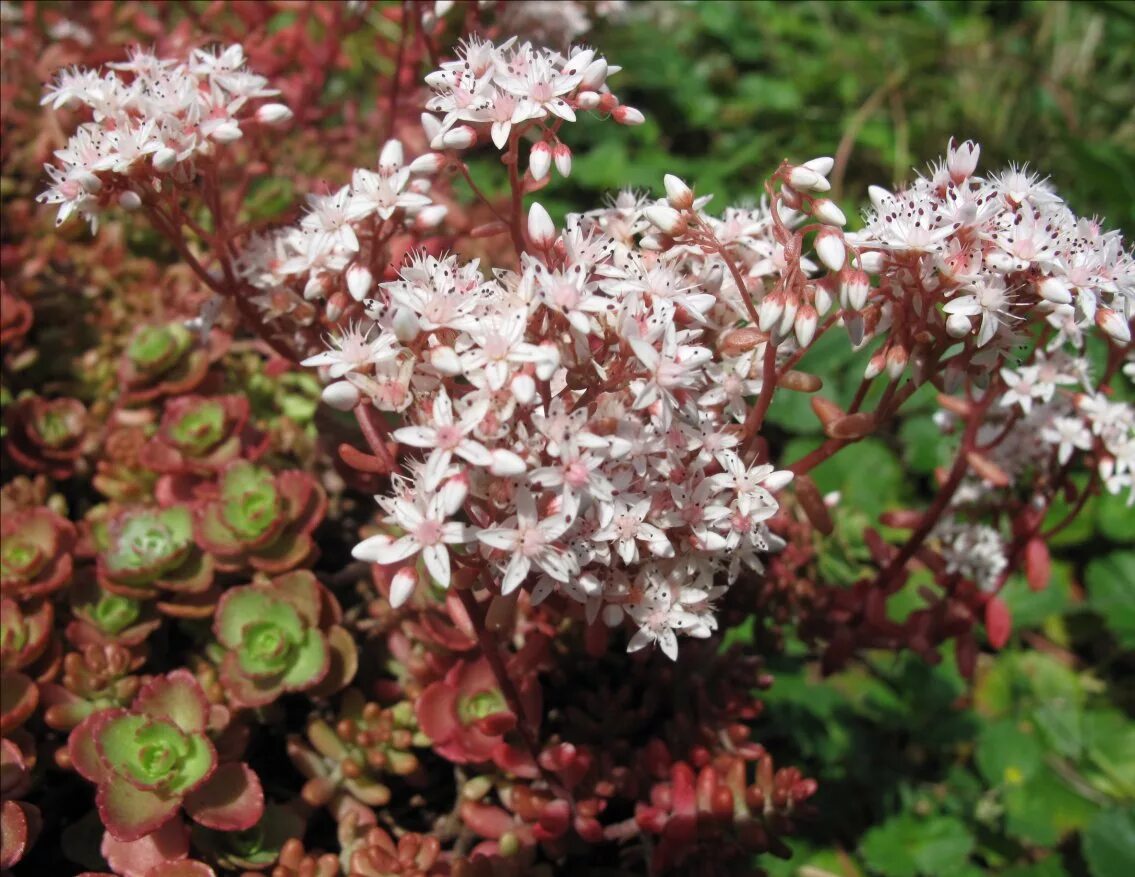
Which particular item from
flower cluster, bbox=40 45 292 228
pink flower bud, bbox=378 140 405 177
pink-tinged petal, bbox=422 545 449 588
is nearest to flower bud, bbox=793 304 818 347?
pink-tinged petal, bbox=422 545 449 588

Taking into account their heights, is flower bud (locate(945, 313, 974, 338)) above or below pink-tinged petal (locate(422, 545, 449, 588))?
above

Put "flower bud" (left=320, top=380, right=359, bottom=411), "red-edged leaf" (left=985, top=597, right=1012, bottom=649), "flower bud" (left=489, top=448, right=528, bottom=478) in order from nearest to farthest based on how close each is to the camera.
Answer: "flower bud" (left=489, top=448, right=528, bottom=478), "flower bud" (left=320, top=380, right=359, bottom=411), "red-edged leaf" (left=985, top=597, right=1012, bottom=649)

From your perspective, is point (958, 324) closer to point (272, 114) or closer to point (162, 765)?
point (272, 114)

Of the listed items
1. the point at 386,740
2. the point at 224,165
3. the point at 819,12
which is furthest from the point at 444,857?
the point at 819,12

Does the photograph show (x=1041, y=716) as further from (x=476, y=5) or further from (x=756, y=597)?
(x=476, y=5)

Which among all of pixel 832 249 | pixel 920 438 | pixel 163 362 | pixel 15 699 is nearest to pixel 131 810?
pixel 15 699

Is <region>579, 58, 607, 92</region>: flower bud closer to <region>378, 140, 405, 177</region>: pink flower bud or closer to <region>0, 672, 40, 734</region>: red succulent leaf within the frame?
<region>378, 140, 405, 177</region>: pink flower bud

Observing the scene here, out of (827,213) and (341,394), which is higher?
(827,213)
